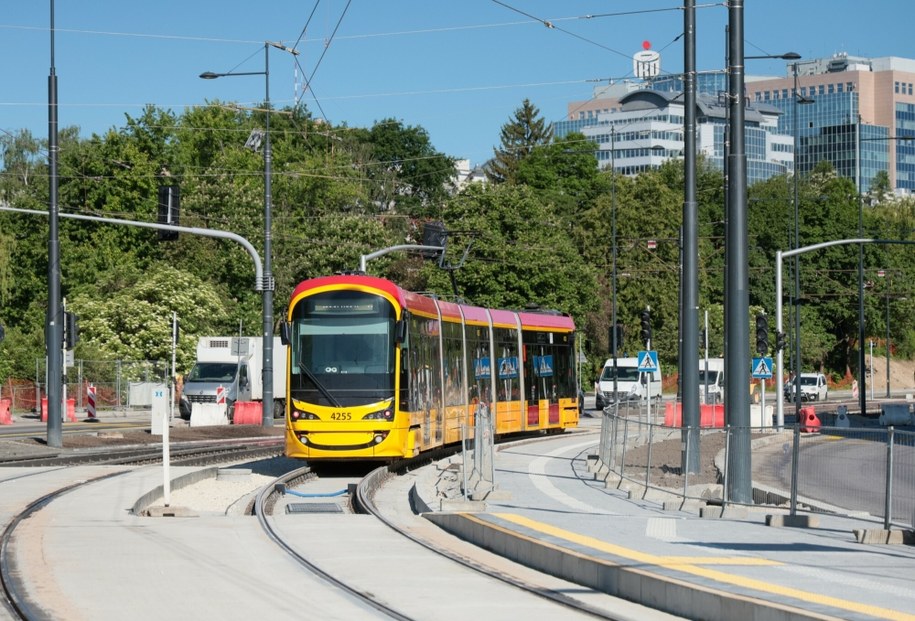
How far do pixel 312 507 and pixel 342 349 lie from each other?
5.46m

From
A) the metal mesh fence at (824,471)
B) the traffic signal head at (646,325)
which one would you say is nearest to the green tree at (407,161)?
the traffic signal head at (646,325)

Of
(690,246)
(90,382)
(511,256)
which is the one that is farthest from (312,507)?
(511,256)

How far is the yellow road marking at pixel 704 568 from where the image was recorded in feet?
33.7

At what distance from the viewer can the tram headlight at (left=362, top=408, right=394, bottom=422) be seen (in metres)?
26.2

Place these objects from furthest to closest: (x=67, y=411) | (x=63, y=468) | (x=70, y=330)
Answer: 1. (x=67, y=411)
2. (x=70, y=330)
3. (x=63, y=468)

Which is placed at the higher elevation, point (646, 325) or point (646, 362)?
point (646, 325)

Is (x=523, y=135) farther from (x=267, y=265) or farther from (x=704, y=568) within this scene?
(x=704, y=568)

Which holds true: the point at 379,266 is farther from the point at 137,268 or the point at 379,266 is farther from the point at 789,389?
the point at 789,389

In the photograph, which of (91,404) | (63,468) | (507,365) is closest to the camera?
(63,468)

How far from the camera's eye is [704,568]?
12.5 m

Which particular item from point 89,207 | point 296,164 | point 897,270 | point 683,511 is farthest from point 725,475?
point 897,270

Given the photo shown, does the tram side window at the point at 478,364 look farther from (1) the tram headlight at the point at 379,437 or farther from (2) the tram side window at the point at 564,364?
(1) the tram headlight at the point at 379,437

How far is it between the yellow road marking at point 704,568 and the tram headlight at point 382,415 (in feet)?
30.2

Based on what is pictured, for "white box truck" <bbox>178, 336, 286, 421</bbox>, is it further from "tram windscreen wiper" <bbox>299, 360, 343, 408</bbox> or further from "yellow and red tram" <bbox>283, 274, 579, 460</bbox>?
"tram windscreen wiper" <bbox>299, 360, 343, 408</bbox>
